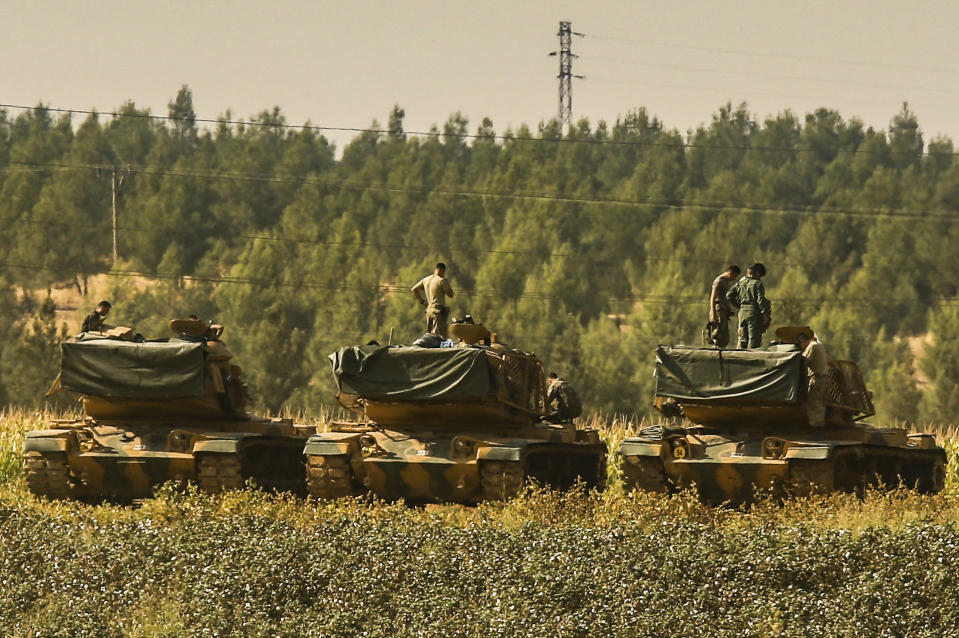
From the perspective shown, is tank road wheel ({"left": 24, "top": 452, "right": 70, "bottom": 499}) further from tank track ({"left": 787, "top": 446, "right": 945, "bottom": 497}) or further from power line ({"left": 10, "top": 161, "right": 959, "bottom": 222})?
power line ({"left": 10, "top": 161, "right": 959, "bottom": 222})

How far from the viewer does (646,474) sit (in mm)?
21719

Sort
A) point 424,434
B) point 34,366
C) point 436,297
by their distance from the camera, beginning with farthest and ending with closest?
1. point 34,366
2. point 436,297
3. point 424,434

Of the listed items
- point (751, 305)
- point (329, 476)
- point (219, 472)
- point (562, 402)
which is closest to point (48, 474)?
point (219, 472)

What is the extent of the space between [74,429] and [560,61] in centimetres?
6060

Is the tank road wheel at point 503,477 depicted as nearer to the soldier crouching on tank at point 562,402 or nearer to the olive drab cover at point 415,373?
the olive drab cover at point 415,373

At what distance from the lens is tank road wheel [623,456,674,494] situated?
2169cm

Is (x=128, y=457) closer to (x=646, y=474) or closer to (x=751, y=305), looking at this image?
(x=646, y=474)

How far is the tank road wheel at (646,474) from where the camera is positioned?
21688mm

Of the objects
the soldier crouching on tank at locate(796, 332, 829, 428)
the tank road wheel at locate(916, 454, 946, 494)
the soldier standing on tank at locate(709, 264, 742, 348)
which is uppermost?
the soldier standing on tank at locate(709, 264, 742, 348)

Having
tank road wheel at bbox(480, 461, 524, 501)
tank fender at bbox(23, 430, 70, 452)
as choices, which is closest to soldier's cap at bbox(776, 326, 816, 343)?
tank road wheel at bbox(480, 461, 524, 501)

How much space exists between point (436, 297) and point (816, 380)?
5.57 m

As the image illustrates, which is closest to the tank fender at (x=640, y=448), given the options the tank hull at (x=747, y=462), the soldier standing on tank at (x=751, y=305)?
the tank hull at (x=747, y=462)

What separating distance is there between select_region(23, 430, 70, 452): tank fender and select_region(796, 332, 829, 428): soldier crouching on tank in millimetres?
9721

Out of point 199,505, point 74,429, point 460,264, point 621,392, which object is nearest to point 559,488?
point 199,505
